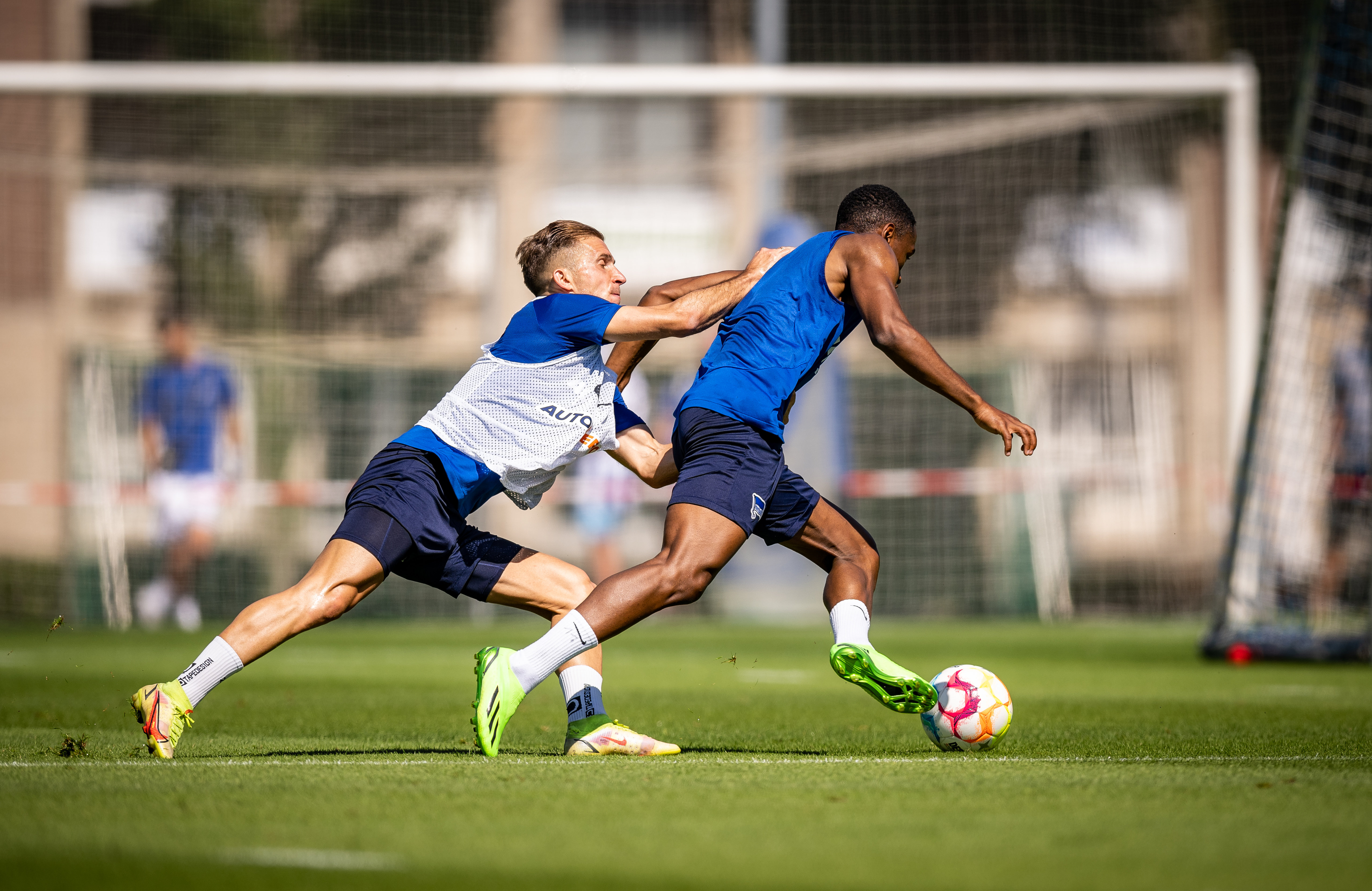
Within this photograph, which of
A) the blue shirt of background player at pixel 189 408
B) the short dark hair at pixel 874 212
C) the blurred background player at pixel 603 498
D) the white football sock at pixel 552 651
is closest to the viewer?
the white football sock at pixel 552 651

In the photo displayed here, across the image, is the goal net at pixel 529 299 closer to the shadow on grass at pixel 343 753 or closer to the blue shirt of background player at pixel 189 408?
the blue shirt of background player at pixel 189 408

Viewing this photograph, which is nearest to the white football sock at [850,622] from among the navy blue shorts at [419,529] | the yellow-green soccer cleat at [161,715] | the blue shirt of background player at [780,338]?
the blue shirt of background player at [780,338]

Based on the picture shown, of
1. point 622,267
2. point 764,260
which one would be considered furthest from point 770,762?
point 622,267

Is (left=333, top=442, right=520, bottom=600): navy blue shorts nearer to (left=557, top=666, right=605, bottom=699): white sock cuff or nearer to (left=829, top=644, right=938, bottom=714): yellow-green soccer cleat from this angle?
(left=557, top=666, right=605, bottom=699): white sock cuff

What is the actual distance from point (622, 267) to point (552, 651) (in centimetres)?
1269

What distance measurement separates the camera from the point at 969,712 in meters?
5.59

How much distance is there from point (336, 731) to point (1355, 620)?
8.38 metres

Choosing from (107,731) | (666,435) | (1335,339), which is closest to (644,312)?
(107,731)

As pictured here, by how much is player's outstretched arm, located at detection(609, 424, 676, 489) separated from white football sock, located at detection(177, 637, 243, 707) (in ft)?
5.09

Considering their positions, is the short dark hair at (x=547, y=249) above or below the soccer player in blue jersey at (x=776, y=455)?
above

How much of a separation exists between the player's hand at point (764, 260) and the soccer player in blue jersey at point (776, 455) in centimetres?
3

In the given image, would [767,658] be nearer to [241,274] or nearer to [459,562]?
[459,562]

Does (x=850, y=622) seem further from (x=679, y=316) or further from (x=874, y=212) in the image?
(x=874, y=212)

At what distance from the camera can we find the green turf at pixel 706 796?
335cm
